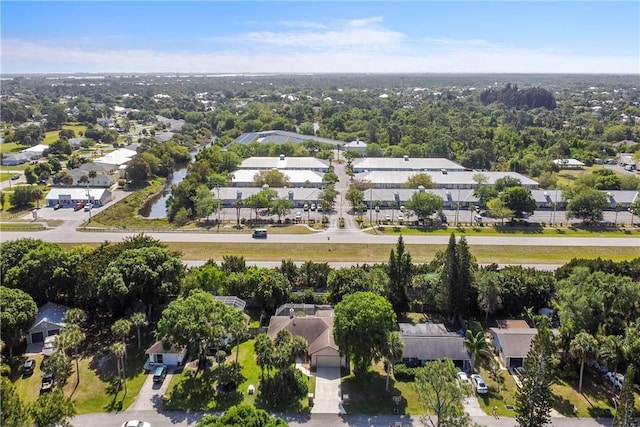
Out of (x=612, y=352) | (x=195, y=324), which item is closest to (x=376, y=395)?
(x=195, y=324)

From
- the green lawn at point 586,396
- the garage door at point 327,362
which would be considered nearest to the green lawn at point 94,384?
the garage door at point 327,362

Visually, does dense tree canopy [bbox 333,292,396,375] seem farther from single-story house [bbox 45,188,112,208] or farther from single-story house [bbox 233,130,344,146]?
single-story house [bbox 233,130,344,146]

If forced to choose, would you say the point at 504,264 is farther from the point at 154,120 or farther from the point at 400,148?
the point at 154,120

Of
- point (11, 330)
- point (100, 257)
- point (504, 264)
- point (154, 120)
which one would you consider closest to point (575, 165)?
point (504, 264)

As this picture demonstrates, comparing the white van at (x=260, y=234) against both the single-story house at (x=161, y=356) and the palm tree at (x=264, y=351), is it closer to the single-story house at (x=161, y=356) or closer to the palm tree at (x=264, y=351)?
the single-story house at (x=161, y=356)

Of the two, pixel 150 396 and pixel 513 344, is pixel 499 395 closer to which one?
pixel 513 344

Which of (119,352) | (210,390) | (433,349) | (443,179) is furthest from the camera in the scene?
(443,179)
